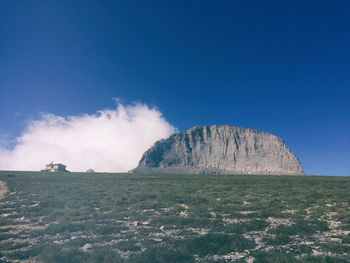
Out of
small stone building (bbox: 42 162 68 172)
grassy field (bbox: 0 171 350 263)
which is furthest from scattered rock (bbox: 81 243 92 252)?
small stone building (bbox: 42 162 68 172)

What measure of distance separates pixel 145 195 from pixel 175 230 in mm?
14170

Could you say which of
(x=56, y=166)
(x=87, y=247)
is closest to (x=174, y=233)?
(x=87, y=247)

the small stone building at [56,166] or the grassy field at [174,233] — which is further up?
the small stone building at [56,166]

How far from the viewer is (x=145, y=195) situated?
29094 mm

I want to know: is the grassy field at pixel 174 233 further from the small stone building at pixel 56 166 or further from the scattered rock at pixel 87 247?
the small stone building at pixel 56 166

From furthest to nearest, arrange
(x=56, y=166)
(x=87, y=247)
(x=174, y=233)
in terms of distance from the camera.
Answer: (x=56, y=166), (x=174, y=233), (x=87, y=247)

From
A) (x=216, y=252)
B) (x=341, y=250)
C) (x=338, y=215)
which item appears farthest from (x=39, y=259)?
(x=338, y=215)

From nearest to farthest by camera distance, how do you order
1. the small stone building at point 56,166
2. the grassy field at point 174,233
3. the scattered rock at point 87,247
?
the grassy field at point 174,233 < the scattered rock at point 87,247 < the small stone building at point 56,166

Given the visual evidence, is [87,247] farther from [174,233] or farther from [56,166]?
[56,166]

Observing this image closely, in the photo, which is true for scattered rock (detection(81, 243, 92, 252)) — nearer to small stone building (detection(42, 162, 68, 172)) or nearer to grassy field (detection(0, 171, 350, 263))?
grassy field (detection(0, 171, 350, 263))

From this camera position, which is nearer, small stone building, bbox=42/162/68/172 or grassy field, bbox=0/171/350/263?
grassy field, bbox=0/171/350/263

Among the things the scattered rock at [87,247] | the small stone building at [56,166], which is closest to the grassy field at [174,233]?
the scattered rock at [87,247]

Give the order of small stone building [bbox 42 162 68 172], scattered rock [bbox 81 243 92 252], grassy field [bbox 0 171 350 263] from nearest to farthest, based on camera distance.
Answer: grassy field [bbox 0 171 350 263] → scattered rock [bbox 81 243 92 252] → small stone building [bbox 42 162 68 172]

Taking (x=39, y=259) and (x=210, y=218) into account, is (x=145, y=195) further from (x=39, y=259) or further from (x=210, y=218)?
(x=39, y=259)
